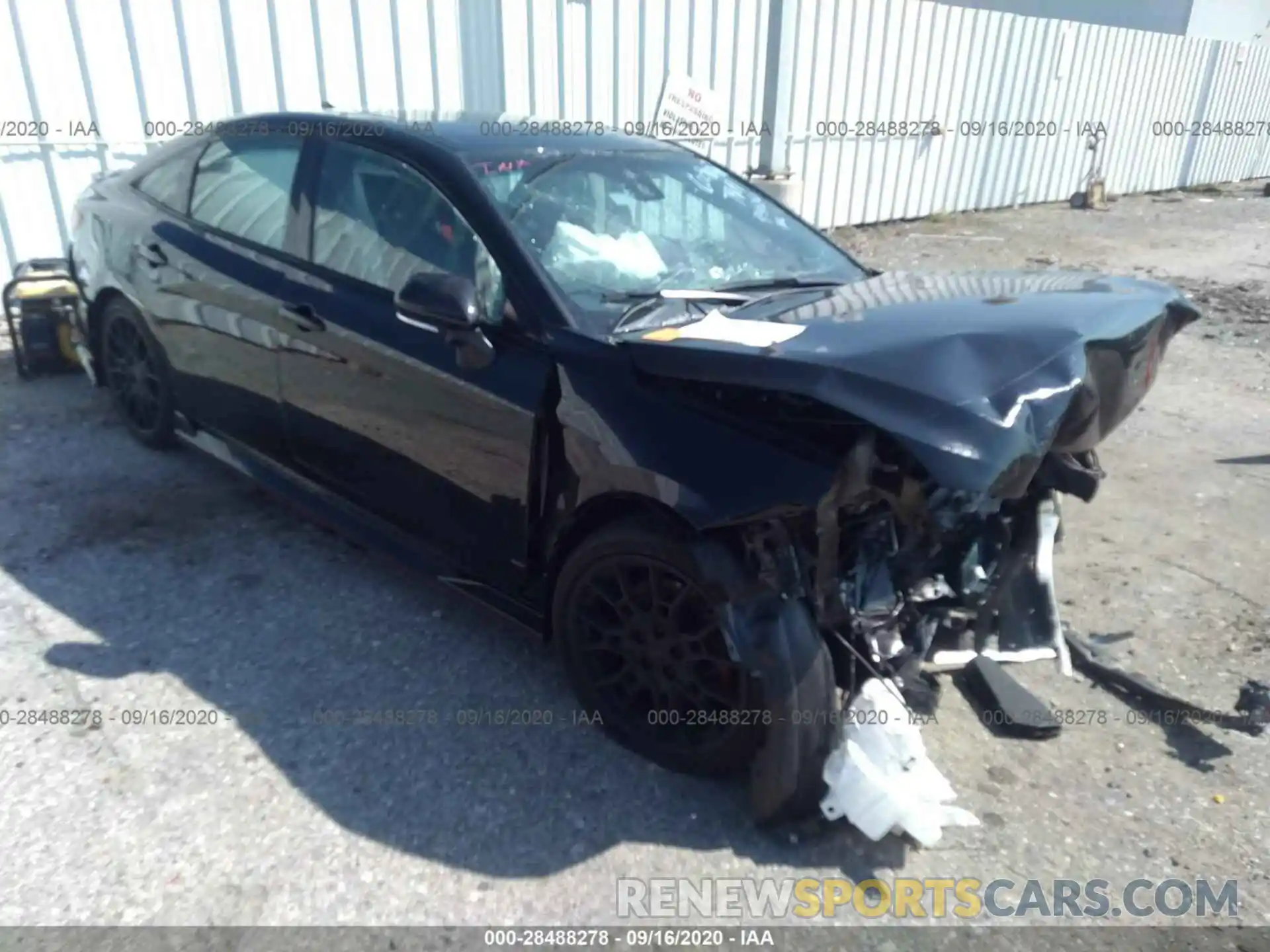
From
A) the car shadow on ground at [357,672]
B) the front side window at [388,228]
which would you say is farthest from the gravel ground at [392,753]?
the front side window at [388,228]

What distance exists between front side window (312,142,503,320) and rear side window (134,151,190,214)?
1105 mm

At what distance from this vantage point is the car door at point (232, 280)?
3.80m

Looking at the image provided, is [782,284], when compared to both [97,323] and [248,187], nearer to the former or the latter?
[248,187]

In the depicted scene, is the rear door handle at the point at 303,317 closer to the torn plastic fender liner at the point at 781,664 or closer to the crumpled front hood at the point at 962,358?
the crumpled front hood at the point at 962,358

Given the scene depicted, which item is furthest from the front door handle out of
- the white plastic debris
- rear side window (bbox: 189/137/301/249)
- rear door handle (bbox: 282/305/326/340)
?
the white plastic debris

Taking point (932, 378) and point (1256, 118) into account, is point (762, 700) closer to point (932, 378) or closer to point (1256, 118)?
point (932, 378)

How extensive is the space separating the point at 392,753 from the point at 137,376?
9.19 ft

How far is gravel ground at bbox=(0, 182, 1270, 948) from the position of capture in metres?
2.57

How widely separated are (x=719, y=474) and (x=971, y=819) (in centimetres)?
117

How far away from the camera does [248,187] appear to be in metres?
4.06

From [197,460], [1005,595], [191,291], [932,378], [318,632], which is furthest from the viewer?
[197,460]

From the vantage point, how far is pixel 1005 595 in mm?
3051

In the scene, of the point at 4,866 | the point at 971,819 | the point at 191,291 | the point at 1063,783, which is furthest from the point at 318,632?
the point at 1063,783

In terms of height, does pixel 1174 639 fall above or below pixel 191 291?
below
